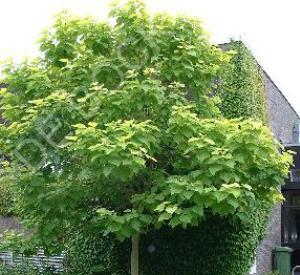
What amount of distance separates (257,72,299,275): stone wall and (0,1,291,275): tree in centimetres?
541

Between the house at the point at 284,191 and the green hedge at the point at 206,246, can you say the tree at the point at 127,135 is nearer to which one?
the green hedge at the point at 206,246

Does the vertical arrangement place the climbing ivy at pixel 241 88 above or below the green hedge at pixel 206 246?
above

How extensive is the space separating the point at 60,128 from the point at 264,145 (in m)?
3.39

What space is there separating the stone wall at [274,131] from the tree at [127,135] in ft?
17.7

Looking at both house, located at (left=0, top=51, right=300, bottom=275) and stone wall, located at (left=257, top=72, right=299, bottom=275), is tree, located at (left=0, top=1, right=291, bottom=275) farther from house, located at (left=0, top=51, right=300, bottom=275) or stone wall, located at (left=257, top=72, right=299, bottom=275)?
house, located at (left=0, top=51, right=300, bottom=275)

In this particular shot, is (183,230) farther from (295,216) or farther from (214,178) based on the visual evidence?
(295,216)

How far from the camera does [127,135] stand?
8781 millimetres

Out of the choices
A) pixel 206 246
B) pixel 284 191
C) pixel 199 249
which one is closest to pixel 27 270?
pixel 199 249

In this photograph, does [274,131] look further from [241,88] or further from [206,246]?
[206,246]

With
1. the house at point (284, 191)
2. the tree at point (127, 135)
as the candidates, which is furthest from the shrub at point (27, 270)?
the house at point (284, 191)

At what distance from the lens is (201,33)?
1091 centimetres

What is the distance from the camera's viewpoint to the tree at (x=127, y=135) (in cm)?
899

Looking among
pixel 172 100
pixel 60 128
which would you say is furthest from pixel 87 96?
pixel 172 100

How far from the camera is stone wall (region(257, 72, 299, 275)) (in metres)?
15.8
